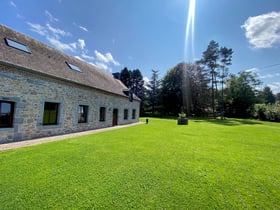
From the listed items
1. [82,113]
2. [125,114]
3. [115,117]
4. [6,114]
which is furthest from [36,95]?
[125,114]

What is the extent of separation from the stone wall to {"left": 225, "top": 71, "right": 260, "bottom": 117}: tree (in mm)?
37474

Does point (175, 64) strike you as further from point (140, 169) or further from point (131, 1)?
point (140, 169)

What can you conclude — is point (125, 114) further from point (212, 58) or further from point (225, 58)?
point (225, 58)

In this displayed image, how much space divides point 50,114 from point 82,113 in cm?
254

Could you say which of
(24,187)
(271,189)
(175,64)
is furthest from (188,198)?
(175,64)

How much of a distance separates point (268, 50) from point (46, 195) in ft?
83.3

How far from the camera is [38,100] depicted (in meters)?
7.29

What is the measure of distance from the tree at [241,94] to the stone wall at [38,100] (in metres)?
37.5

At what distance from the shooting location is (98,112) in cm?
1197

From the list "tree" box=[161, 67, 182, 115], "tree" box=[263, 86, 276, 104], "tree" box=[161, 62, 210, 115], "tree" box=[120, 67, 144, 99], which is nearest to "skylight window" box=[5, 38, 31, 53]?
"tree" box=[161, 62, 210, 115]

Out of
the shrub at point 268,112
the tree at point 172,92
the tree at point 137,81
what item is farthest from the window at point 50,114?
the shrub at point 268,112

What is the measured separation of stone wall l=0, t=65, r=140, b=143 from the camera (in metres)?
6.21

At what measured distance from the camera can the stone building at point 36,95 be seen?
20.4 ft

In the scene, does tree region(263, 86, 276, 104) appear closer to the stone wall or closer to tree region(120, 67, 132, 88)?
tree region(120, 67, 132, 88)
